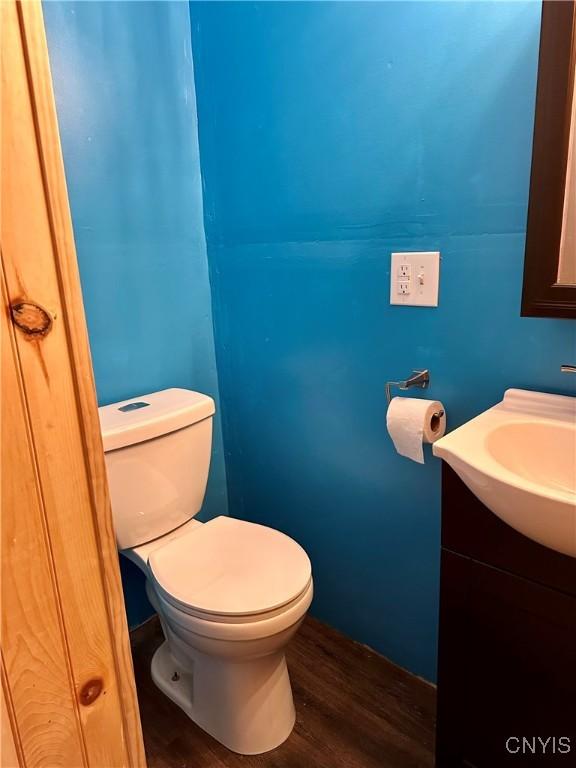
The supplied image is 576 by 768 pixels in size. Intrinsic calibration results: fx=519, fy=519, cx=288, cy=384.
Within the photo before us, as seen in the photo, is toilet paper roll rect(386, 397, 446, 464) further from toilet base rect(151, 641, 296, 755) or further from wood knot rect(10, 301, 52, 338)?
wood knot rect(10, 301, 52, 338)

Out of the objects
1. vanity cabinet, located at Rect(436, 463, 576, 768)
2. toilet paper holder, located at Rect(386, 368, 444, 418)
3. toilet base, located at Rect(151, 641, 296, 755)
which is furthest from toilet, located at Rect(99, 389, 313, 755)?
toilet paper holder, located at Rect(386, 368, 444, 418)

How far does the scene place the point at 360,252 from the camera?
1.42 metres

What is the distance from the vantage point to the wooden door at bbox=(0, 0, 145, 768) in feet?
1.44

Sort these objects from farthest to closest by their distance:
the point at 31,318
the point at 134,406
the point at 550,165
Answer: the point at 134,406 → the point at 550,165 → the point at 31,318

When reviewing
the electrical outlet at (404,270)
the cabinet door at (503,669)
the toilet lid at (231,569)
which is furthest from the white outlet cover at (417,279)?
the toilet lid at (231,569)

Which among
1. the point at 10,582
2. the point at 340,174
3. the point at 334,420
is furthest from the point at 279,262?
the point at 10,582

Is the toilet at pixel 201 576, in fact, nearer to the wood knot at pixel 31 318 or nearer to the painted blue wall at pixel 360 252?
the painted blue wall at pixel 360 252

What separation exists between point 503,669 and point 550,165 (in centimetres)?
101

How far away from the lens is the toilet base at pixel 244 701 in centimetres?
138

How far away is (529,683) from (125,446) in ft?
3.56

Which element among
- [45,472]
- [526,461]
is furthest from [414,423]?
[45,472]

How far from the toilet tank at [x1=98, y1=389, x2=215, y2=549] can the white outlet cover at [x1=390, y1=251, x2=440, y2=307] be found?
665 mm

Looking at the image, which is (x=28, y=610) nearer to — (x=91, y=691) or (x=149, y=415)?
(x=91, y=691)

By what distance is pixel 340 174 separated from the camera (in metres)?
1.42
